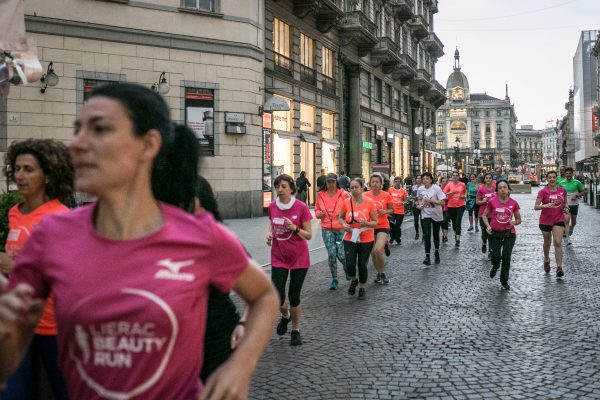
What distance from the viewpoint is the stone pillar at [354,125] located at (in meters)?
34.4

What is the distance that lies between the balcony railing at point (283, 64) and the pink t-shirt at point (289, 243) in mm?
19192

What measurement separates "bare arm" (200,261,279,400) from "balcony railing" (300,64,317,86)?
26579 millimetres

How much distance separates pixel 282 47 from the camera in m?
26.5

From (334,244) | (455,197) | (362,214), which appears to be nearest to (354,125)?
(455,197)

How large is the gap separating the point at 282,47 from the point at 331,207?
17.3 metres

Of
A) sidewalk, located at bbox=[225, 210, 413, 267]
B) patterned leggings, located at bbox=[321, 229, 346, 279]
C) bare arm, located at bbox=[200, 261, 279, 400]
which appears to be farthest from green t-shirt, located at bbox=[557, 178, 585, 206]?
bare arm, located at bbox=[200, 261, 279, 400]

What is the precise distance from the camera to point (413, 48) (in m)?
50.5

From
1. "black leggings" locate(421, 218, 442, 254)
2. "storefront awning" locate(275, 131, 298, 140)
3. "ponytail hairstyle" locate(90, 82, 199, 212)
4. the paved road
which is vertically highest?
"storefront awning" locate(275, 131, 298, 140)

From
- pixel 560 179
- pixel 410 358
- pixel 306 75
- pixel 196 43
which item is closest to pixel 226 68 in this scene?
pixel 196 43

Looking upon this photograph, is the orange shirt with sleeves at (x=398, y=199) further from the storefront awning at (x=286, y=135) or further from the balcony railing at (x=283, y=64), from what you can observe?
the balcony railing at (x=283, y=64)

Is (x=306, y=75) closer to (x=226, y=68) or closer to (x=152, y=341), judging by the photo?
(x=226, y=68)

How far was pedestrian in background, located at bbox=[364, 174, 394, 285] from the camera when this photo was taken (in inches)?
428

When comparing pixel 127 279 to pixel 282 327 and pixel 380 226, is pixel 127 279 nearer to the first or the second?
pixel 282 327

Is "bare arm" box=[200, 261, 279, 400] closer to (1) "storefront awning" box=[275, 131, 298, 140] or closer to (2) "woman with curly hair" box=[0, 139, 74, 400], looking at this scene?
(2) "woman with curly hair" box=[0, 139, 74, 400]
